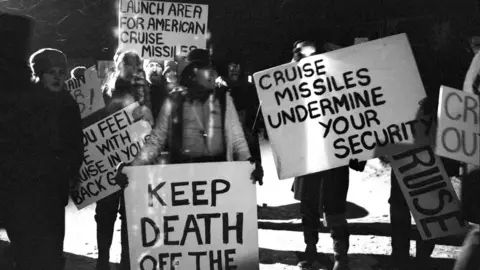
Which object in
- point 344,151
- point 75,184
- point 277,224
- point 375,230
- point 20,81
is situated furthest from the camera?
point 277,224

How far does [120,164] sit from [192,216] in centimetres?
61

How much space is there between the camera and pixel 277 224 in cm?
735

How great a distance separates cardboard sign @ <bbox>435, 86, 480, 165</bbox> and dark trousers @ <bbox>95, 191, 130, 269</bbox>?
2627 millimetres

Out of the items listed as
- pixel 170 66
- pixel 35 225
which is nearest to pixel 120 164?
pixel 35 225

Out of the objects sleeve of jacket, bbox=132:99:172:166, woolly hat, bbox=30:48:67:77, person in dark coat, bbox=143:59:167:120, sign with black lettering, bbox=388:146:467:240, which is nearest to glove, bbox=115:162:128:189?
sleeve of jacket, bbox=132:99:172:166

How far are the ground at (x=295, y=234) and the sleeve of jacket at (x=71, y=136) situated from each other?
1.53 m

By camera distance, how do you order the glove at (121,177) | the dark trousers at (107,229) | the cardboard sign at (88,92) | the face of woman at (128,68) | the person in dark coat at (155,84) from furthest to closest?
1. the cardboard sign at (88,92)
2. the person in dark coat at (155,84)
3. the face of woman at (128,68)
4. the dark trousers at (107,229)
5. the glove at (121,177)

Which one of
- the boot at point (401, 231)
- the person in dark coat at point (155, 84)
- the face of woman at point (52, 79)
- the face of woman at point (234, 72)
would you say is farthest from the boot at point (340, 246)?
the face of woman at point (234, 72)

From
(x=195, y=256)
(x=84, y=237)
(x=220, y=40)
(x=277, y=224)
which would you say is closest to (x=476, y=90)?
(x=195, y=256)

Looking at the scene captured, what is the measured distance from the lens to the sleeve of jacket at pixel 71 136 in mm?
4723

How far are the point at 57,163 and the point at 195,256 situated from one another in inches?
45.6

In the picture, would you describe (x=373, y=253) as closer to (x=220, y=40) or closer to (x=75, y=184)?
(x=75, y=184)

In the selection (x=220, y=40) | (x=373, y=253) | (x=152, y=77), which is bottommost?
(x=373, y=253)

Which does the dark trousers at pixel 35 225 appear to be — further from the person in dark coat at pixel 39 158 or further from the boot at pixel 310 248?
the boot at pixel 310 248
